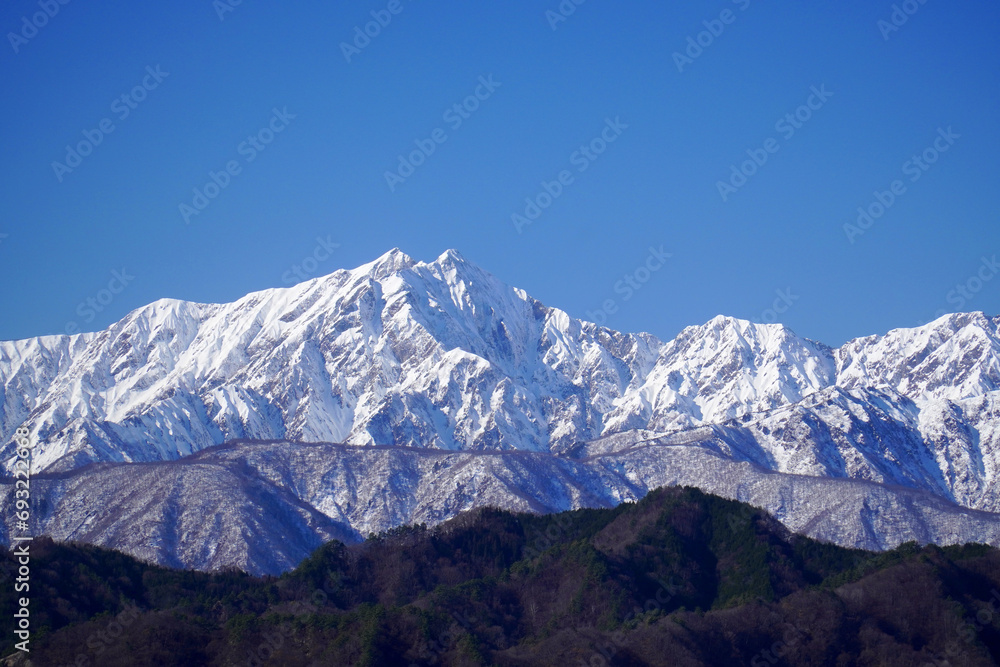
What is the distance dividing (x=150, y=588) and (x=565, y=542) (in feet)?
162

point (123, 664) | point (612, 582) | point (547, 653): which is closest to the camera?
point (123, 664)

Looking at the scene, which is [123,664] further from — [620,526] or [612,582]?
[620,526]

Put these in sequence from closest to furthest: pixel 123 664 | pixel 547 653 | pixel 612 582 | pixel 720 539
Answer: pixel 123 664
pixel 547 653
pixel 612 582
pixel 720 539

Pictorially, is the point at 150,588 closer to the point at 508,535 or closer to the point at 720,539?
the point at 508,535

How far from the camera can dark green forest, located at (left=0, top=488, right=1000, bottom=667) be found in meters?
124

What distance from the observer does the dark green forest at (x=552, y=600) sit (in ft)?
405

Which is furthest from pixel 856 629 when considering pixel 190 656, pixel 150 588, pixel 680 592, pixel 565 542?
pixel 150 588

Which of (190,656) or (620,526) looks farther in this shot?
(620,526)

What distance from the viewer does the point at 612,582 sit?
150625 millimetres

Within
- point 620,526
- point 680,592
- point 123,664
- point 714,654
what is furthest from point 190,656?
point 620,526

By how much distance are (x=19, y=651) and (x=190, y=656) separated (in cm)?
1372

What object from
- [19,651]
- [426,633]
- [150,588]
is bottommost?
[426,633]

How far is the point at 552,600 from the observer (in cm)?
15275

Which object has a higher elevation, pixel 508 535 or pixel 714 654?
pixel 508 535
